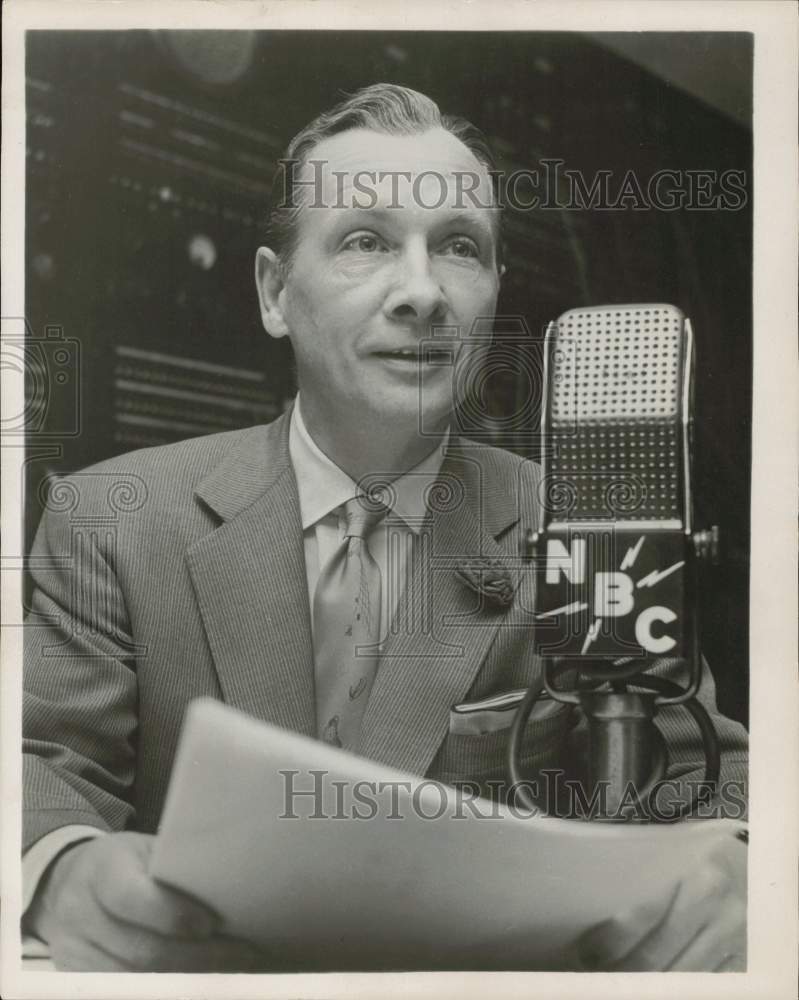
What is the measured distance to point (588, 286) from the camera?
1.89 meters

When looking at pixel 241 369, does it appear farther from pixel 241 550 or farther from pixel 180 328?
pixel 241 550

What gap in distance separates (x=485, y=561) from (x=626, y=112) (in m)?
0.75

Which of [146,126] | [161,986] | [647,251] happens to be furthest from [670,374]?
[161,986]

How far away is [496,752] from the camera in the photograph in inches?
71.4

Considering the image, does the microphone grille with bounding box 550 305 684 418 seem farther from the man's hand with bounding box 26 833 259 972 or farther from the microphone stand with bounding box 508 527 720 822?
the man's hand with bounding box 26 833 259 972

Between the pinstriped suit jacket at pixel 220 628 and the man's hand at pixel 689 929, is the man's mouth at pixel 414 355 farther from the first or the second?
the man's hand at pixel 689 929

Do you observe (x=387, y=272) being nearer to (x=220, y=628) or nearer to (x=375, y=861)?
(x=220, y=628)

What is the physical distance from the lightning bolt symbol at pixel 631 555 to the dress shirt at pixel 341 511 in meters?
0.35

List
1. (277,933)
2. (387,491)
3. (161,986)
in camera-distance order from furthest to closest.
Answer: (387,491), (161,986), (277,933)

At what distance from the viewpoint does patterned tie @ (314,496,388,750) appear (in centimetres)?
181

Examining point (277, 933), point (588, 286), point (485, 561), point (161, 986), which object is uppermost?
point (588, 286)
